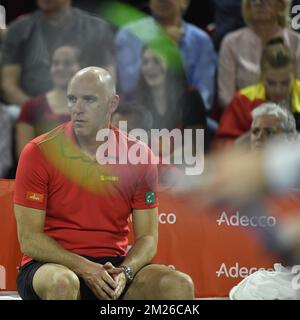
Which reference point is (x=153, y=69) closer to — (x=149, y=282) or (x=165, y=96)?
(x=165, y=96)

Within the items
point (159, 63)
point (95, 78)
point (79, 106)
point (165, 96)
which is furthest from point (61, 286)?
point (159, 63)

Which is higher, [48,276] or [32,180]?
[32,180]

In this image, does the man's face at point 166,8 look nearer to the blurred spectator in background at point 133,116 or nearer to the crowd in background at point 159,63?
the crowd in background at point 159,63

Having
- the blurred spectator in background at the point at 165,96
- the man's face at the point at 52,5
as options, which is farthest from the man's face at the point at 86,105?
the man's face at the point at 52,5

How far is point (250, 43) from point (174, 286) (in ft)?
5.69

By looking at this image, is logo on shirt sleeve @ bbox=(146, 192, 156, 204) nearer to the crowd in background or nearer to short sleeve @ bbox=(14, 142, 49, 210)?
short sleeve @ bbox=(14, 142, 49, 210)

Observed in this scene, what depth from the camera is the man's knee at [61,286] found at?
2797mm

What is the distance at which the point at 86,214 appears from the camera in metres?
3.03

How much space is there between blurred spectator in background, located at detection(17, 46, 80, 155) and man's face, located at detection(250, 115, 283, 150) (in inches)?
34.9

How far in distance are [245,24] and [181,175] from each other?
110cm

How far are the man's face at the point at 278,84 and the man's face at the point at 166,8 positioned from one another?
59cm
